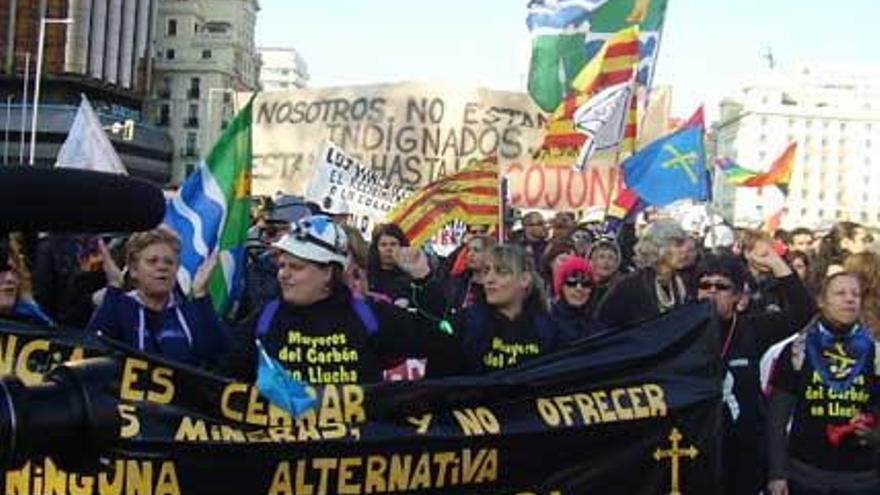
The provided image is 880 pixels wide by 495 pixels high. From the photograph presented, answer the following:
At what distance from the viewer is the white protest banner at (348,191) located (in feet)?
41.1

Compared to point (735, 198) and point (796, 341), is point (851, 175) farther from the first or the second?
point (796, 341)

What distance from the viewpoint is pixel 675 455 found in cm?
511

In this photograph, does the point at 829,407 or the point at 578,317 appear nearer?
the point at 829,407

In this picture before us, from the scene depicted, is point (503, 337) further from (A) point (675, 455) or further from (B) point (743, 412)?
(B) point (743, 412)

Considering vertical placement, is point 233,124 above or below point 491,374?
above

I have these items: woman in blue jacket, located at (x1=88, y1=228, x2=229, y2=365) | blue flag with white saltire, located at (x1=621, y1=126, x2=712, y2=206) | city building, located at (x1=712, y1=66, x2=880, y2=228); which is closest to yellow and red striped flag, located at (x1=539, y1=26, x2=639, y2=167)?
blue flag with white saltire, located at (x1=621, y1=126, x2=712, y2=206)

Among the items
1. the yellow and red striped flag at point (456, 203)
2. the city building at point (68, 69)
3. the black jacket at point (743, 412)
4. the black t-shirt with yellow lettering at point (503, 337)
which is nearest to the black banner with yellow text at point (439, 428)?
the black t-shirt with yellow lettering at point (503, 337)

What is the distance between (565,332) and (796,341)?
3.20 ft

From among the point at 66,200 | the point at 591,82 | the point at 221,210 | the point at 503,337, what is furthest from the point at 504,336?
the point at 591,82

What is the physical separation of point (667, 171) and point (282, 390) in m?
10.6

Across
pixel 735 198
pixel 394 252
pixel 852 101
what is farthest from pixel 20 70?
pixel 852 101

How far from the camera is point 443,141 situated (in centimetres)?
2027

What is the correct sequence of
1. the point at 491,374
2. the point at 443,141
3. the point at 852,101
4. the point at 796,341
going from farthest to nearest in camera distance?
the point at 852,101, the point at 443,141, the point at 796,341, the point at 491,374

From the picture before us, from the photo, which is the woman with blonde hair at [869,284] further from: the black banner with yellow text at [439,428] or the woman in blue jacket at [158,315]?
the woman in blue jacket at [158,315]
